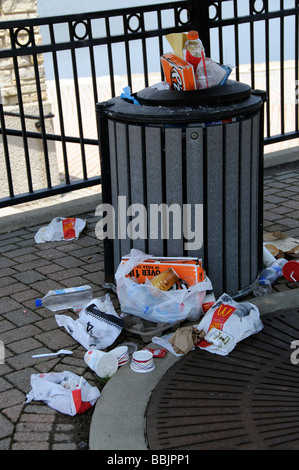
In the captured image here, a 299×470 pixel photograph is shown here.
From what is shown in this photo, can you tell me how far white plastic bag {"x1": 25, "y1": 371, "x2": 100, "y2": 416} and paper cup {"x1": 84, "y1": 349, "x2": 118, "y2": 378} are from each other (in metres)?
0.10

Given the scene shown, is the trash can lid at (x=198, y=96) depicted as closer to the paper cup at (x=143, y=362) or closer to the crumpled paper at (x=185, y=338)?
the crumpled paper at (x=185, y=338)

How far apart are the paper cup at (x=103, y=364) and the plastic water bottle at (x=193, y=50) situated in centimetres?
152

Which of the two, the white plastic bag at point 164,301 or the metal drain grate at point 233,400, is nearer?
the metal drain grate at point 233,400

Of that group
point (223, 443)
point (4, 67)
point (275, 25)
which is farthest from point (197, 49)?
point (275, 25)

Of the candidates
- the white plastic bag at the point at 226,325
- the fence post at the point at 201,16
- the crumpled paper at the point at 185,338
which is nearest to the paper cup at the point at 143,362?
the crumpled paper at the point at 185,338

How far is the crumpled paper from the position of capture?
10.1 ft

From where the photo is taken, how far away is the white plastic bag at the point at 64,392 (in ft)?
8.92

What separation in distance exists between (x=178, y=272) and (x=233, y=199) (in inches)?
18.5

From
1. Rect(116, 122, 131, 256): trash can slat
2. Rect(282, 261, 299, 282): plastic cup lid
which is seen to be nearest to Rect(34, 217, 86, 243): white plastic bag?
Rect(116, 122, 131, 256): trash can slat

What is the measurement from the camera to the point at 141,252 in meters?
3.51

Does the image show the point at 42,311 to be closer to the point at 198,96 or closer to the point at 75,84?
the point at 198,96

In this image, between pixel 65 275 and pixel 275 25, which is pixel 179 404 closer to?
pixel 65 275

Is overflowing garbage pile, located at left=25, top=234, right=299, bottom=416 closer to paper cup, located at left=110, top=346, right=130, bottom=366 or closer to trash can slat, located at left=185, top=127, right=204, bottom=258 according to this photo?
paper cup, located at left=110, top=346, right=130, bottom=366

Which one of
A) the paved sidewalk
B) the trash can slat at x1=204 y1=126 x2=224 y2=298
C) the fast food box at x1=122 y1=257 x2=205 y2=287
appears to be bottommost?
the paved sidewalk
